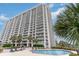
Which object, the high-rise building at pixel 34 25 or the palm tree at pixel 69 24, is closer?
the palm tree at pixel 69 24

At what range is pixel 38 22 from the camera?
257 inches

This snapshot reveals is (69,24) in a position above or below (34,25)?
below

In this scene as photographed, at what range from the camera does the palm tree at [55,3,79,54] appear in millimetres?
5203

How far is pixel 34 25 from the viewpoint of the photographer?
6535 mm

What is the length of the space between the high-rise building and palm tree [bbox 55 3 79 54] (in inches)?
33.7

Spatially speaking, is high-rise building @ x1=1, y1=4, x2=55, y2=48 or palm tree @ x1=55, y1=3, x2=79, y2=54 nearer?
palm tree @ x1=55, y1=3, x2=79, y2=54

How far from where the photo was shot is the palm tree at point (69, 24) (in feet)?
17.1

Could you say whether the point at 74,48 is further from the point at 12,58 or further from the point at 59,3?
the point at 12,58

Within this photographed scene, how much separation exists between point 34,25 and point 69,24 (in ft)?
4.98

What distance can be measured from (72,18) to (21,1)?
5.34 feet

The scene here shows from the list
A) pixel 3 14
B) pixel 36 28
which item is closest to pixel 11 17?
pixel 3 14

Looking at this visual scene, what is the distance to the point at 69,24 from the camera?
5336 millimetres

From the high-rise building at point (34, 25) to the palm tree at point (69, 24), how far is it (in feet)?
2.81

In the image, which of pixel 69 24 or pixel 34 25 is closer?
pixel 69 24
